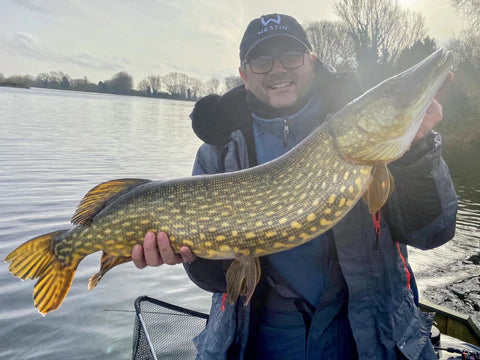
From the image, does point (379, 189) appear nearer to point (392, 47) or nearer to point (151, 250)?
point (151, 250)

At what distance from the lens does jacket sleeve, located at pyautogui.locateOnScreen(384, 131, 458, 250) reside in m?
1.57

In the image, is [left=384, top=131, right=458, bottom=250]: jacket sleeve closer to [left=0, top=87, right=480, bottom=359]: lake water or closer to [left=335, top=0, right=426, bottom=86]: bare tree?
[left=0, top=87, right=480, bottom=359]: lake water

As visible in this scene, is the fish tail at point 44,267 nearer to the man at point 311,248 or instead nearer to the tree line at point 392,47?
the man at point 311,248

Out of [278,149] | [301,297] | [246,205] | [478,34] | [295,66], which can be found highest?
[478,34]

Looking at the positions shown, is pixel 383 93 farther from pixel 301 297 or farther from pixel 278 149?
pixel 301 297

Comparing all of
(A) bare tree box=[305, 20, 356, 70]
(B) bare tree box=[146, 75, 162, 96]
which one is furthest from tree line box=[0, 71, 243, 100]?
(A) bare tree box=[305, 20, 356, 70]

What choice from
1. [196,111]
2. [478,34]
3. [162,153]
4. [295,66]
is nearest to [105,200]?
[196,111]

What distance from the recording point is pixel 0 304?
150 inches

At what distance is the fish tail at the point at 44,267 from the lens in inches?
78.0

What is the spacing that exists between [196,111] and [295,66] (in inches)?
24.2

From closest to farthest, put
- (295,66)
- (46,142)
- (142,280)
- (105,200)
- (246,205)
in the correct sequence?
(246,205), (105,200), (295,66), (142,280), (46,142)

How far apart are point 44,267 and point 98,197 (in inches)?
18.4

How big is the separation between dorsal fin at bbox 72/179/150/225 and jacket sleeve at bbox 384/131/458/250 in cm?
127

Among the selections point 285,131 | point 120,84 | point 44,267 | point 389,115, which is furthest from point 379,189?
point 120,84
